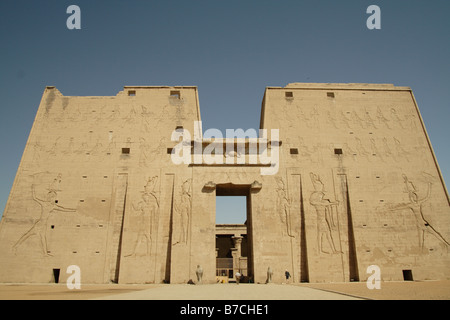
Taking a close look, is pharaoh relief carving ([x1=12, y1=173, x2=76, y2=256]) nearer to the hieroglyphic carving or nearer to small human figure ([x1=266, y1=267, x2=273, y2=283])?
small human figure ([x1=266, y1=267, x2=273, y2=283])

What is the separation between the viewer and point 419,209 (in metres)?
15.1

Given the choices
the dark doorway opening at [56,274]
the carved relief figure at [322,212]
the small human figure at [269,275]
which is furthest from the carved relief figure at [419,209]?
the dark doorway opening at [56,274]

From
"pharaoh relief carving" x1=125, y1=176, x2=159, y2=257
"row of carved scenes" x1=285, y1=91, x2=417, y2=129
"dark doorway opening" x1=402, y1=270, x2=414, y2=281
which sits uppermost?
"row of carved scenes" x1=285, y1=91, x2=417, y2=129

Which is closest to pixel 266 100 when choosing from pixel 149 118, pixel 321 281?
pixel 149 118

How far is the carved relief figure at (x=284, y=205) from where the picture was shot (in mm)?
14432

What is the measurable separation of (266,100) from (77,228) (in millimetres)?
11784

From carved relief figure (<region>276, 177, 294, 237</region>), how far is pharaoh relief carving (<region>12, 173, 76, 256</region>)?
10.1 m

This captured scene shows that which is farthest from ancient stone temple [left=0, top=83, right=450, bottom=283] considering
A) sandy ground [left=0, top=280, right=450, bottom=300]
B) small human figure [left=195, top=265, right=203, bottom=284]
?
sandy ground [left=0, top=280, right=450, bottom=300]

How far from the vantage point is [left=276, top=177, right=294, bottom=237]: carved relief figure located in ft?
47.3

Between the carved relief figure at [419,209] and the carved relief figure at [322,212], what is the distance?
3.29 meters

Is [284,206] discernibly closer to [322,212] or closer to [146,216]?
[322,212]

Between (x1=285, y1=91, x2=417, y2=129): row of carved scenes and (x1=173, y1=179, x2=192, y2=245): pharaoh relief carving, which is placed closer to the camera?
(x1=173, y1=179, x2=192, y2=245): pharaoh relief carving

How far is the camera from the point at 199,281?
13.0m

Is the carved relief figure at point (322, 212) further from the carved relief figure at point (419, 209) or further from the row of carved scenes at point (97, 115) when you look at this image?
the row of carved scenes at point (97, 115)
